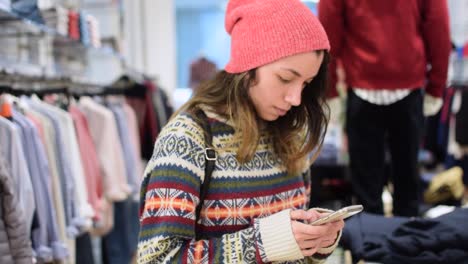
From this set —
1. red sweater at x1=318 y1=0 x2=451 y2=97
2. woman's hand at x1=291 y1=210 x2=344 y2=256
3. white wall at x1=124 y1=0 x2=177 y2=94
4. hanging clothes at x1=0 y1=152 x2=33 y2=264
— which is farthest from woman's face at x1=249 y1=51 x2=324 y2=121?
white wall at x1=124 y1=0 x2=177 y2=94

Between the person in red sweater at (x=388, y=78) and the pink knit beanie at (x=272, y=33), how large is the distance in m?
0.58

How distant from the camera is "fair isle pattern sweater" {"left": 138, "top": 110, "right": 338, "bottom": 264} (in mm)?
860

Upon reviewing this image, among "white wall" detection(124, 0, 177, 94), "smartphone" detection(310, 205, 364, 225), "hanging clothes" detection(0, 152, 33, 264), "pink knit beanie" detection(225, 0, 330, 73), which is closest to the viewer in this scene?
"smartphone" detection(310, 205, 364, 225)

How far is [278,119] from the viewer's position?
1.10 meters

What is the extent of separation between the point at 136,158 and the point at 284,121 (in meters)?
1.77

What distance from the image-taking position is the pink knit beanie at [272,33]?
914mm

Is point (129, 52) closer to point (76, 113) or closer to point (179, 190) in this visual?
point (76, 113)

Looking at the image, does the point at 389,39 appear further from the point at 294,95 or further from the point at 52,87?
the point at 52,87

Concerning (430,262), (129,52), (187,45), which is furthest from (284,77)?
(187,45)

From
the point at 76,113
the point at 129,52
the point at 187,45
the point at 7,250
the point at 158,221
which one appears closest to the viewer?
the point at 158,221

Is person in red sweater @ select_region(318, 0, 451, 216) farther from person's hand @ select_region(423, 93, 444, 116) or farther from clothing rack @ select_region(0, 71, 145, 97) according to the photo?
clothing rack @ select_region(0, 71, 145, 97)

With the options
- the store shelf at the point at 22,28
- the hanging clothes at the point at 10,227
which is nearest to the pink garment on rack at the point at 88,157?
the store shelf at the point at 22,28

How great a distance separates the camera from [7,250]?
1.21 m

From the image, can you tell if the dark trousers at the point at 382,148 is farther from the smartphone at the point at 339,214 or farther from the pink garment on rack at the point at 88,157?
the pink garment on rack at the point at 88,157
